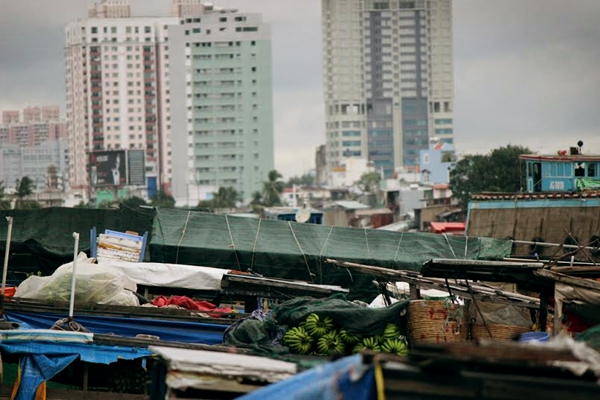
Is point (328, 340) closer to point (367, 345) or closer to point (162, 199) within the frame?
point (367, 345)

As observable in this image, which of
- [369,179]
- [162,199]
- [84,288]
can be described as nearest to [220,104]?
[369,179]

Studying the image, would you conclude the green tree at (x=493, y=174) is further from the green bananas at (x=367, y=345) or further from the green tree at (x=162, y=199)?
the green bananas at (x=367, y=345)

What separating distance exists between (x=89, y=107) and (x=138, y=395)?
490ft

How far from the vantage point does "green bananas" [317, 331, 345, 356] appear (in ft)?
37.2

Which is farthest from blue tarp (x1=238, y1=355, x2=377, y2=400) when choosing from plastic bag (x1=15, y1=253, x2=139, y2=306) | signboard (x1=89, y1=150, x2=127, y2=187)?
signboard (x1=89, y1=150, x2=127, y2=187)

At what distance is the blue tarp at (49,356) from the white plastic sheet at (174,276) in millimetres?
4893

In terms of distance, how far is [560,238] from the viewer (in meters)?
25.5

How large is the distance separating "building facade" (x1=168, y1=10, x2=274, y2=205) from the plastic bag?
458ft

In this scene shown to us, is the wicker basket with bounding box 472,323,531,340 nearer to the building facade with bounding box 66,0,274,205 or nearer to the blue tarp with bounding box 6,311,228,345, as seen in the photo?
the blue tarp with bounding box 6,311,228,345

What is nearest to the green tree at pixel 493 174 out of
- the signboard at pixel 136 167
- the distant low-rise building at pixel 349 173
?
the signboard at pixel 136 167

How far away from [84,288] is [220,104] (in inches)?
5732

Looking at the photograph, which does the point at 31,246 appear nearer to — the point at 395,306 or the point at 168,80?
the point at 395,306

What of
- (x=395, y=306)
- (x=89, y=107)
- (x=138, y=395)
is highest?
(x=89, y=107)

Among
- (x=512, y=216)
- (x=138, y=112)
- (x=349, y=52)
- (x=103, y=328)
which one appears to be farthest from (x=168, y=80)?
(x=103, y=328)
